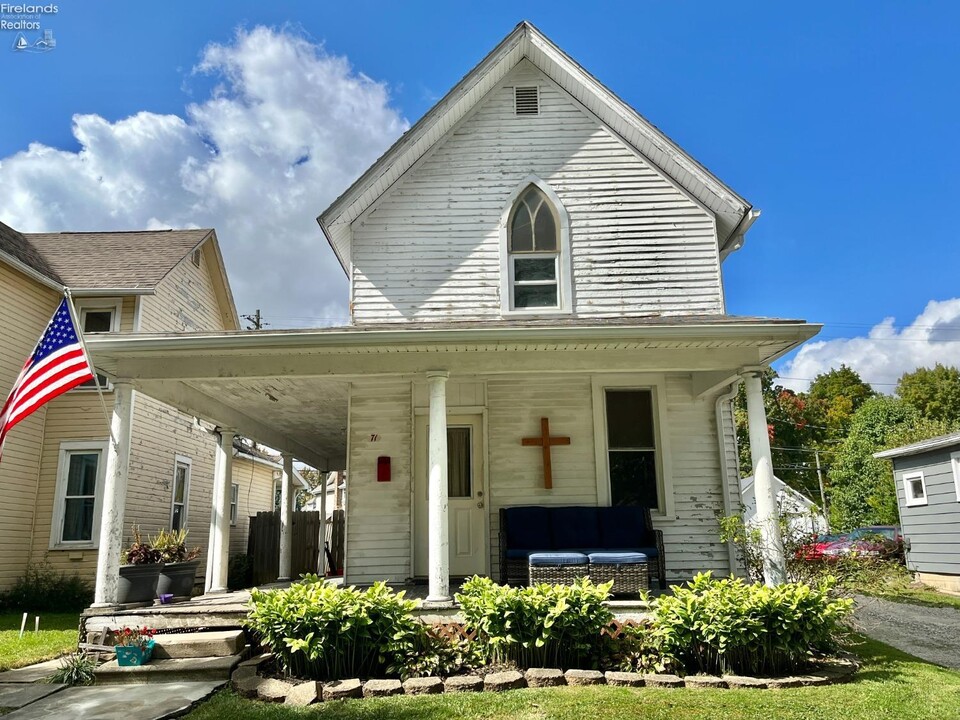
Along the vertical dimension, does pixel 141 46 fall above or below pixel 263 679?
above

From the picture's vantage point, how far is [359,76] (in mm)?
18094

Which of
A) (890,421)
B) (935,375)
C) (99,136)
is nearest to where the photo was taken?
(99,136)

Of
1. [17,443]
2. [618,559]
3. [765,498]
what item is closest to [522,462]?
[618,559]

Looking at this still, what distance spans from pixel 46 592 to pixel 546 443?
9.32m

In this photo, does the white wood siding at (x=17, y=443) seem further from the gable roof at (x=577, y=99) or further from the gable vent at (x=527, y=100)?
the gable vent at (x=527, y=100)

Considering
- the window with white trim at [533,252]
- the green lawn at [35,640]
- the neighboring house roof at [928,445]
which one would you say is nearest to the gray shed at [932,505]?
the neighboring house roof at [928,445]

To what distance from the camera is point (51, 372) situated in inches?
258

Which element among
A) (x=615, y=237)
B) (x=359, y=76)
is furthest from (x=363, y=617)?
(x=359, y=76)

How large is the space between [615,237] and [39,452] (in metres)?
10.9

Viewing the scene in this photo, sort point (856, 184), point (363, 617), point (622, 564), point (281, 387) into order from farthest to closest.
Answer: point (856, 184) < point (281, 387) < point (622, 564) < point (363, 617)

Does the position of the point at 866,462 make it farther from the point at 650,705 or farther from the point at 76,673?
the point at 76,673

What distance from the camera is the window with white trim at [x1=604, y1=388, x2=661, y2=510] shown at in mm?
8523

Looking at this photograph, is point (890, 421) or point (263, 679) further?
point (890, 421)

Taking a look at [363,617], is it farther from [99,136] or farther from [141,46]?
[99,136]
